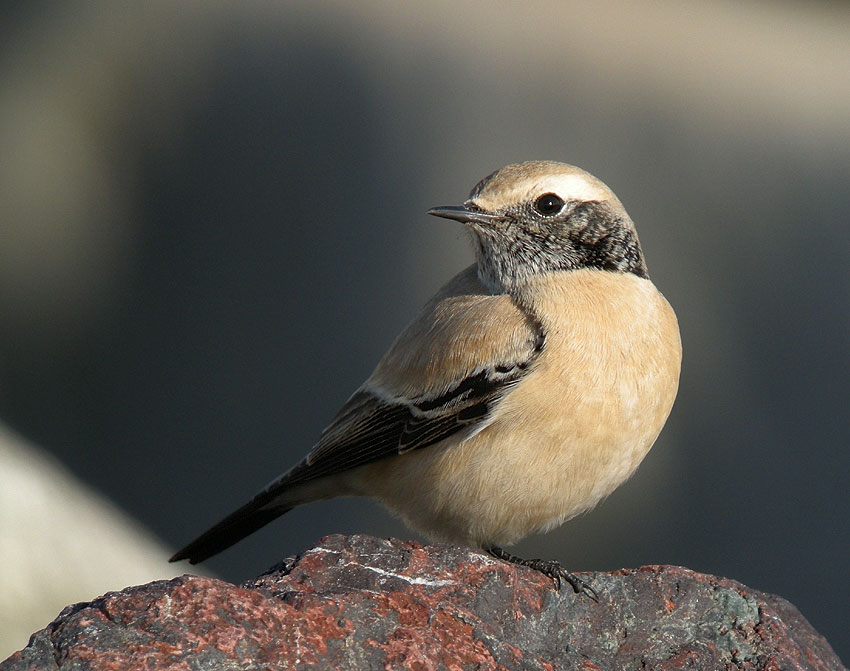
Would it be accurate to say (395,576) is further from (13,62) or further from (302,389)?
(13,62)

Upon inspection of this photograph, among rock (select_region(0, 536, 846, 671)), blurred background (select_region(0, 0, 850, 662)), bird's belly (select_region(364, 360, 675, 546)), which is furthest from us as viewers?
blurred background (select_region(0, 0, 850, 662))

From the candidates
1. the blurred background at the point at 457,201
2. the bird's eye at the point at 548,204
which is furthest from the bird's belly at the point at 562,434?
the blurred background at the point at 457,201

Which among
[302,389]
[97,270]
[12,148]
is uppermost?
[12,148]

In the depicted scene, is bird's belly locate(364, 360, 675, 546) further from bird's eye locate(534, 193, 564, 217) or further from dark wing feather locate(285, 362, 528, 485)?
bird's eye locate(534, 193, 564, 217)

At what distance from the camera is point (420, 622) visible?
3.07 m

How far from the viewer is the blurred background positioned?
24.5 ft

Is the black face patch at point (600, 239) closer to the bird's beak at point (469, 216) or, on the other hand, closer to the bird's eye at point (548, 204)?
the bird's eye at point (548, 204)

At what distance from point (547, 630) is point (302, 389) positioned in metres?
4.43

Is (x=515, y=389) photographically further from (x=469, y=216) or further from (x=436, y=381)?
(x=469, y=216)

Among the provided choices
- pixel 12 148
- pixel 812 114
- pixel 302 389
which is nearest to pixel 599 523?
pixel 302 389

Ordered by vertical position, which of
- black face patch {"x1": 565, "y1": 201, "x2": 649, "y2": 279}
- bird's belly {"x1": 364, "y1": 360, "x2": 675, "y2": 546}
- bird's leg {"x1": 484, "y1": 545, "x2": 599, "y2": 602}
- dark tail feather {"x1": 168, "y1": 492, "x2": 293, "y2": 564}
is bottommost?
dark tail feather {"x1": 168, "y1": 492, "x2": 293, "y2": 564}

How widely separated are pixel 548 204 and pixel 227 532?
1.94 meters

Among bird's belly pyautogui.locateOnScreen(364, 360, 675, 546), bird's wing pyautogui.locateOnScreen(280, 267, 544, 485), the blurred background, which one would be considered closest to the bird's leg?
bird's belly pyautogui.locateOnScreen(364, 360, 675, 546)

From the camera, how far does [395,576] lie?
131 inches
